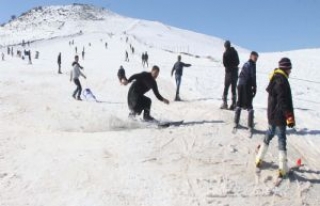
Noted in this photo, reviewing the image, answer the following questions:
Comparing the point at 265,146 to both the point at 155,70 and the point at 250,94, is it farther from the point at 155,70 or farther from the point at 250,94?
the point at 155,70

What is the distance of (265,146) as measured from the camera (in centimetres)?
920

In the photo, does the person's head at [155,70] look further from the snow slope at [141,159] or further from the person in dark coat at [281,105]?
the person in dark coat at [281,105]

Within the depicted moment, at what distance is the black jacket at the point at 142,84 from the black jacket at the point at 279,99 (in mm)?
4148

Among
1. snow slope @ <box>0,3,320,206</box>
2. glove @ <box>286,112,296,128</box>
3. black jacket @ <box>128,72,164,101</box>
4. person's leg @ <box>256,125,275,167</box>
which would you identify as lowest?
snow slope @ <box>0,3,320,206</box>

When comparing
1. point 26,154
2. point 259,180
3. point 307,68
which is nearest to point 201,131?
point 259,180

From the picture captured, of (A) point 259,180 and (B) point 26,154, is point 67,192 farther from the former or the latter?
(A) point 259,180

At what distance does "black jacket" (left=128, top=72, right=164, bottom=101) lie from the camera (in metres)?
12.5

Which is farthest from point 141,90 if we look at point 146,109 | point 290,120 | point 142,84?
point 290,120

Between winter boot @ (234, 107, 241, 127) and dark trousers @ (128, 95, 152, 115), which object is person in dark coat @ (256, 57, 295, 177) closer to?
winter boot @ (234, 107, 241, 127)

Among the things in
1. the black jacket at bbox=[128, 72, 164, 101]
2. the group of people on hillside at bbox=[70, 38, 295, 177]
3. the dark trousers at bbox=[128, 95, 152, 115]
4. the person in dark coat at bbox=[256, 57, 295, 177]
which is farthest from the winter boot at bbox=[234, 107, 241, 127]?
the person in dark coat at bbox=[256, 57, 295, 177]

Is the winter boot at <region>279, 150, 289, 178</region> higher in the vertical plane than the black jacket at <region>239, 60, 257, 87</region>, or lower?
lower

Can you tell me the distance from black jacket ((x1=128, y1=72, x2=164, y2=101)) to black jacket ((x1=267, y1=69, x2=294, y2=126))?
13.6 feet

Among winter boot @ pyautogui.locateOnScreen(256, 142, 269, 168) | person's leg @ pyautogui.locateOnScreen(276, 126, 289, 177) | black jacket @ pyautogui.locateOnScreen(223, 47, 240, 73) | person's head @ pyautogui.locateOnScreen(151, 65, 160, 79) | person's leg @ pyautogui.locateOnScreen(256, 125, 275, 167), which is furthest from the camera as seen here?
black jacket @ pyautogui.locateOnScreen(223, 47, 240, 73)

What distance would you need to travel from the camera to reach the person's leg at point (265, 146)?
902cm
